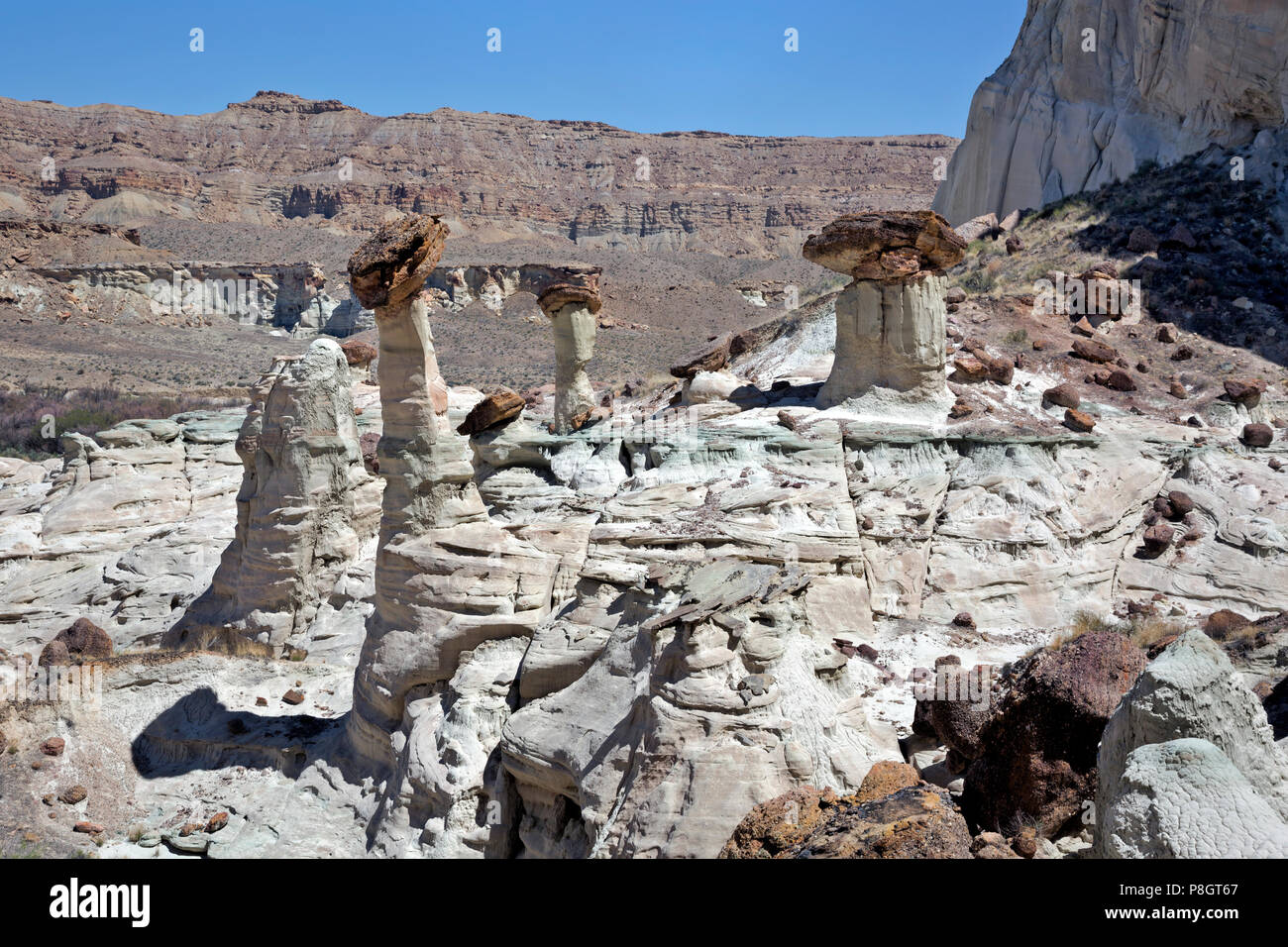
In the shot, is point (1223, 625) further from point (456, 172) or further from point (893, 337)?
point (456, 172)

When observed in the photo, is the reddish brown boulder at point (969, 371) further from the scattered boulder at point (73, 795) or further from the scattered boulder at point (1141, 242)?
the scattered boulder at point (73, 795)

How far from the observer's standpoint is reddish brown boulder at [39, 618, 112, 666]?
515 inches

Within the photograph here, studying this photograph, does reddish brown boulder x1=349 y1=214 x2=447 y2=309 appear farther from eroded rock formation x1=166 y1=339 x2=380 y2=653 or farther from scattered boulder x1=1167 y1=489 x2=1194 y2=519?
scattered boulder x1=1167 y1=489 x2=1194 y2=519

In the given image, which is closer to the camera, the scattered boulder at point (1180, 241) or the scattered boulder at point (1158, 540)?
the scattered boulder at point (1158, 540)

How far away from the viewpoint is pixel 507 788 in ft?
27.1

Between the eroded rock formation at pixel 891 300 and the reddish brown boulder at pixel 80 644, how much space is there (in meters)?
10.6

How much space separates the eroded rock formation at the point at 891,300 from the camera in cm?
1420

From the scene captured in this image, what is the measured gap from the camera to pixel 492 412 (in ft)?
49.3

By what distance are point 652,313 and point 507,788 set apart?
6186 centimetres

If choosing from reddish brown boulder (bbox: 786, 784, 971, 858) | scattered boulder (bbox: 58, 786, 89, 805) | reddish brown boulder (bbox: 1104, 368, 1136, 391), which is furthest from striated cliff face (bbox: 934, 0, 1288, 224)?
scattered boulder (bbox: 58, 786, 89, 805)

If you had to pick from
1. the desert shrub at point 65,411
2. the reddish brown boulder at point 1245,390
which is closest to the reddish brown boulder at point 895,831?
the reddish brown boulder at point 1245,390

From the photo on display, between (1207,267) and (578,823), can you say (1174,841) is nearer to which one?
(578,823)

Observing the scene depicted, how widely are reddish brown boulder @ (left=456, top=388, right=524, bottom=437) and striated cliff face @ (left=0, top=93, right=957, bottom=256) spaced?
3659 inches

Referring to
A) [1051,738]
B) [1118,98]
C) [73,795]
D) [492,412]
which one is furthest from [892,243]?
[1118,98]
